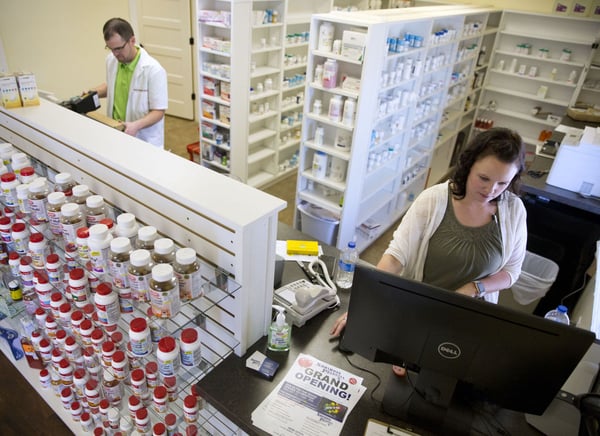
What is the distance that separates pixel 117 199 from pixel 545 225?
3008 mm

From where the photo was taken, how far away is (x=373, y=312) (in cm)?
123

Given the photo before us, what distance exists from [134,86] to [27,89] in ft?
3.41

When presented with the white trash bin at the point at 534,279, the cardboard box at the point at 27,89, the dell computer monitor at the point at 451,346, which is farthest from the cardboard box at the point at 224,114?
the dell computer monitor at the point at 451,346

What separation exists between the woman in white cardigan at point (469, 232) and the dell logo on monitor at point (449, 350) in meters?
0.65

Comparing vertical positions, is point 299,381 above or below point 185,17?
below

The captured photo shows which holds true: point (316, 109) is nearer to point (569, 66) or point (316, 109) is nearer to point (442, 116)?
point (442, 116)

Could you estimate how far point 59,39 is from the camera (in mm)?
4637

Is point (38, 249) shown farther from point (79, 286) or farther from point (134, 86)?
point (134, 86)

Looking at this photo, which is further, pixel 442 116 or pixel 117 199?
pixel 442 116

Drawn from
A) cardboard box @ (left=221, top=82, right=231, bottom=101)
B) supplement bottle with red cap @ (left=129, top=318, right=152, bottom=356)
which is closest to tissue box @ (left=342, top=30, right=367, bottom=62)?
cardboard box @ (left=221, top=82, right=231, bottom=101)

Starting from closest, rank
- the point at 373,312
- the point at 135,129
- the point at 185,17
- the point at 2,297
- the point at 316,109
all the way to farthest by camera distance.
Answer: the point at 373,312 → the point at 2,297 → the point at 135,129 → the point at 316,109 → the point at 185,17

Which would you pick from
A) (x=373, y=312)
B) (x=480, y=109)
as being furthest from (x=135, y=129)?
(x=480, y=109)

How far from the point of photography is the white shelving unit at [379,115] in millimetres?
3086

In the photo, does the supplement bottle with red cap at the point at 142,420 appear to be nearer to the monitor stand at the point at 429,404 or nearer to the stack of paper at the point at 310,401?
the stack of paper at the point at 310,401
